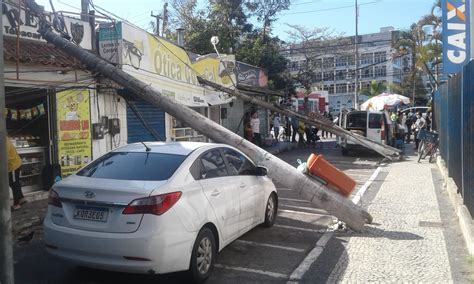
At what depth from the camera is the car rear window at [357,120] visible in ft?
64.2

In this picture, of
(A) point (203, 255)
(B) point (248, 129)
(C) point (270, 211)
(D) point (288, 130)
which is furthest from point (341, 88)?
(A) point (203, 255)

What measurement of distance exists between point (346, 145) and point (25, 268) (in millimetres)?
15536

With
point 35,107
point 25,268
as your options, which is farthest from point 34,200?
point 25,268

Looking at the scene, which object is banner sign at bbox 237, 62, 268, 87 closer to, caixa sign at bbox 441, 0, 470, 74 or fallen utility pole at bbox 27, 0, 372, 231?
caixa sign at bbox 441, 0, 470, 74

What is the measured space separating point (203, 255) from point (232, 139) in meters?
3.38

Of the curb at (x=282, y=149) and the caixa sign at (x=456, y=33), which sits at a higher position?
the caixa sign at (x=456, y=33)

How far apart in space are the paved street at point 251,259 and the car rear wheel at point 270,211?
11 centimetres

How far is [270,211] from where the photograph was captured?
7555 mm

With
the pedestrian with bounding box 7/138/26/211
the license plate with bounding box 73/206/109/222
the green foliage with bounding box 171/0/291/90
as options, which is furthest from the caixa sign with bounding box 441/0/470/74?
the green foliage with bounding box 171/0/291/90

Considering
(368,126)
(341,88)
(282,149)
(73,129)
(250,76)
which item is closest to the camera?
(73,129)

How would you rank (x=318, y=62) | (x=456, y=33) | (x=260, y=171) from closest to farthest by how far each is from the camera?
(x=260, y=171) < (x=456, y=33) < (x=318, y=62)

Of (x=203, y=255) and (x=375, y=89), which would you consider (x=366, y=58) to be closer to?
(x=375, y=89)

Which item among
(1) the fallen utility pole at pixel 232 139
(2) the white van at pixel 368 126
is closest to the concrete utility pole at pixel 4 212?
(1) the fallen utility pole at pixel 232 139

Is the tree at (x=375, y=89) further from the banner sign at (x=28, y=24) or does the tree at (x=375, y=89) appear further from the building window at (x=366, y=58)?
the banner sign at (x=28, y=24)
